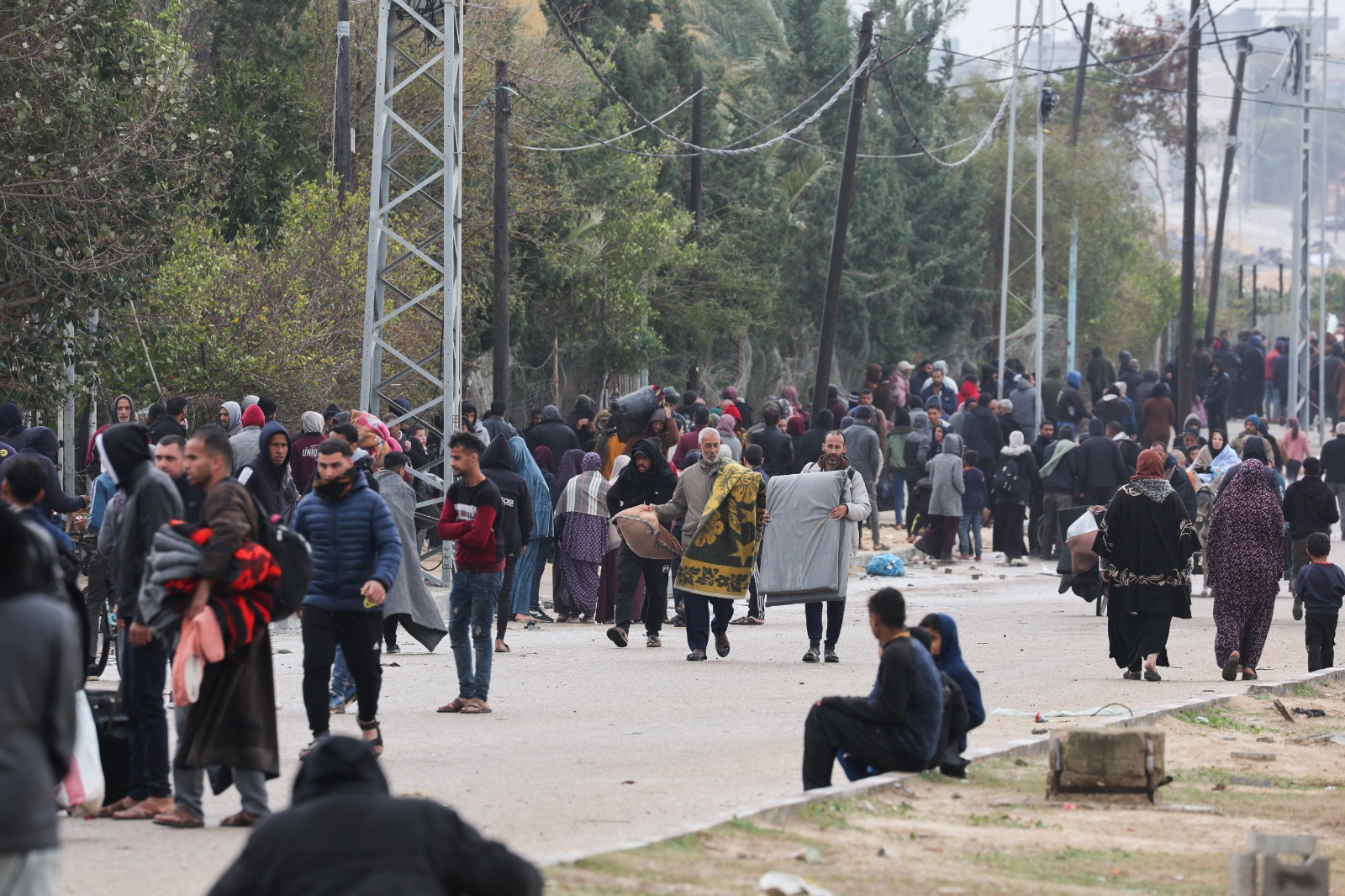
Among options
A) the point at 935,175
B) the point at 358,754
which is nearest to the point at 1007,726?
the point at 358,754

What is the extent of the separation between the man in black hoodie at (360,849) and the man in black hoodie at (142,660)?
3717 millimetres

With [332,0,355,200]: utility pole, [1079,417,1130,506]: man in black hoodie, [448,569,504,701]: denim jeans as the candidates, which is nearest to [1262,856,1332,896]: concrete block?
[448,569,504,701]: denim jeans

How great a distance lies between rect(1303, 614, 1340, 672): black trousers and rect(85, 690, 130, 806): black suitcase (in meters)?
10.1

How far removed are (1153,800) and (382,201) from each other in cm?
1129

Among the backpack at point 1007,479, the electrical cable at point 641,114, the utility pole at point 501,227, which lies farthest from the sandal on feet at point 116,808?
Result: the backpack at point 1007,479

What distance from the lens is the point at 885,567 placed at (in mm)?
24828

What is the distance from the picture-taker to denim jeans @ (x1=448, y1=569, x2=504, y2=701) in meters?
12.0

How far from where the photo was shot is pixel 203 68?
32.0m

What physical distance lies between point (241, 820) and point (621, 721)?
4024 mm

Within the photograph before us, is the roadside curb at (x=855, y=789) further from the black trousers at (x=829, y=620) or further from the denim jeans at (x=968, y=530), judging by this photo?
the denim jeans at (x=968, y=530)

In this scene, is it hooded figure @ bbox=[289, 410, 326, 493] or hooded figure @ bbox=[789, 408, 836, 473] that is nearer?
hooded figure @ bbox=[289, 410, 326, 493]

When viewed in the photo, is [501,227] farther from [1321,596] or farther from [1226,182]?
[1226,182]

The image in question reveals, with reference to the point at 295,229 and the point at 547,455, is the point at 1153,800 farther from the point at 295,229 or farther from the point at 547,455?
the point at 295,229

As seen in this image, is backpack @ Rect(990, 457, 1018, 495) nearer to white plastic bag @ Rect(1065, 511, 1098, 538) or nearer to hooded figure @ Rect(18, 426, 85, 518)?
white plastic bag @ Rect(1065, 511, 1098, 538)
